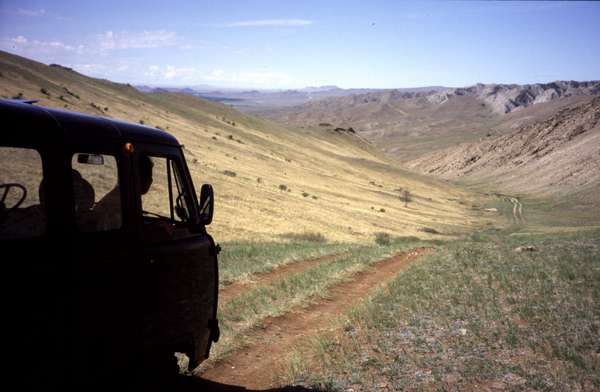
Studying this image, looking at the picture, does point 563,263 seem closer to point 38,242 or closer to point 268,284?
point 268,284

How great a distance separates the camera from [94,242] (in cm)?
414

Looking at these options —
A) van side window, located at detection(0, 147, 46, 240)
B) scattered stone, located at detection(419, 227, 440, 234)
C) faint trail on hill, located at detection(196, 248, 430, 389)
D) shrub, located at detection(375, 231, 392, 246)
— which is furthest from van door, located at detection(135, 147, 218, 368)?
scattered stone, located at detection(419, 227, 440, 234)

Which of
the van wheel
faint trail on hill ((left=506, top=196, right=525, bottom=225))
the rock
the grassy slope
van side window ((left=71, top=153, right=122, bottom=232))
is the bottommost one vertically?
faint trail on hill ((left=506, top=196, right=525, bottom=225))

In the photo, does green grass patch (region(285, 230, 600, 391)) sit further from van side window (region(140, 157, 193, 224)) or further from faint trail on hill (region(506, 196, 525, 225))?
faint trail on hill (region(506, 196, 525, 225))

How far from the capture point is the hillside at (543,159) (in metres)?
65.2

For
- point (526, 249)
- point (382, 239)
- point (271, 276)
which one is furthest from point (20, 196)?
point (382, 239)

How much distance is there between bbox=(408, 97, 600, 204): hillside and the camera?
65156 millimetres

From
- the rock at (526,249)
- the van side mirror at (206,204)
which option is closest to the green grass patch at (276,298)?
the van side mirror at (206,204)

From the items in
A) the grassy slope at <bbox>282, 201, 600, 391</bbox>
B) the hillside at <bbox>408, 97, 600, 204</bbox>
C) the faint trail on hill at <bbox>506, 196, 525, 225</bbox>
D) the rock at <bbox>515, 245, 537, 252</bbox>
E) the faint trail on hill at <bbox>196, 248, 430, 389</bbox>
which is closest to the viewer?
the grassy slope at <bbox>282, 201, 600, 391</bbox>

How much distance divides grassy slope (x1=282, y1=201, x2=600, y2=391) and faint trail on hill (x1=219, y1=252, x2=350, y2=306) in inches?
111

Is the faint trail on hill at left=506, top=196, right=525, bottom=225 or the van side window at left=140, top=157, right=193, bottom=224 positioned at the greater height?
the van side window at left=140, top=157, right=193, bottom=224

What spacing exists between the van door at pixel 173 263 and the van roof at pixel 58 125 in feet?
0.78

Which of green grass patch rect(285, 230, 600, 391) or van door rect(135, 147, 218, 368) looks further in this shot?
green grass patch rect(285, 230, 600, 391)

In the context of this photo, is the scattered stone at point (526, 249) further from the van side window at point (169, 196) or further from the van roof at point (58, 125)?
the van roof at point (58, 125)
